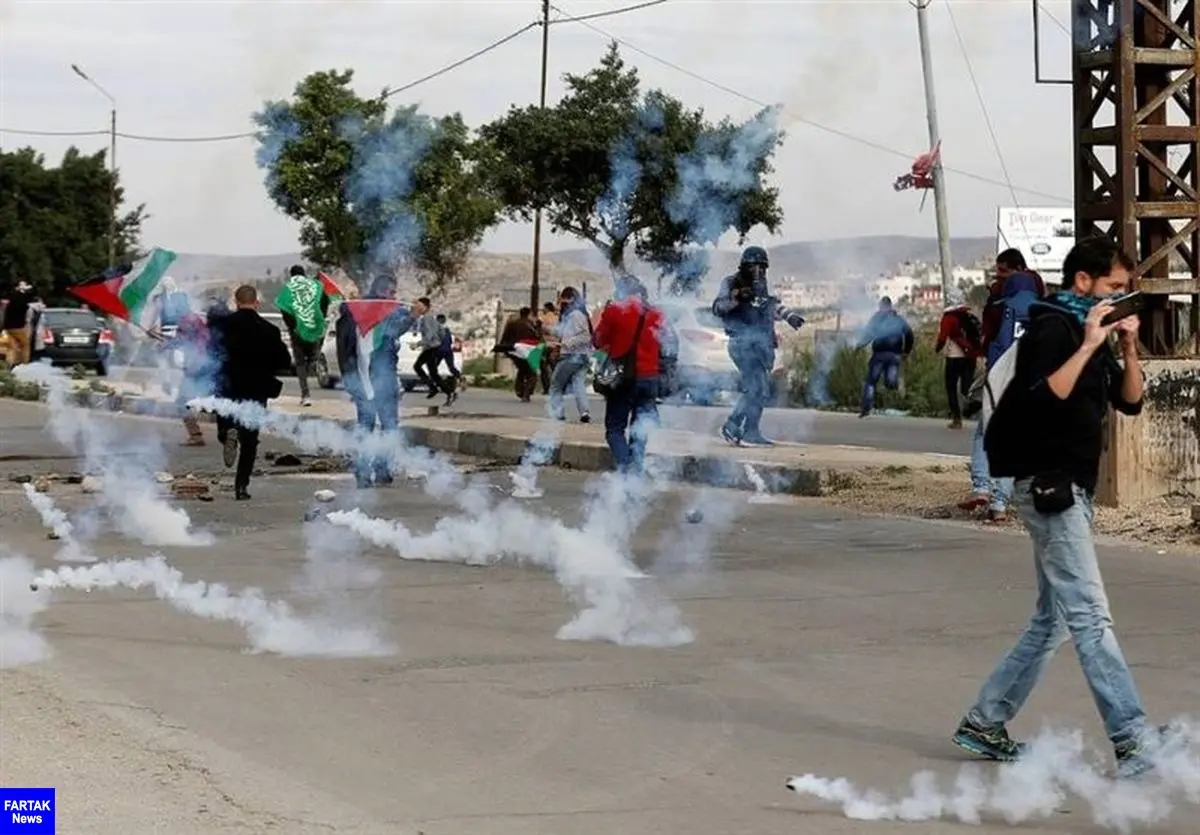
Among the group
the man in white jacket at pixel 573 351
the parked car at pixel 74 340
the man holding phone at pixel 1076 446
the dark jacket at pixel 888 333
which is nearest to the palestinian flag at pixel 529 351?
the dark jacket at pixel 888 333

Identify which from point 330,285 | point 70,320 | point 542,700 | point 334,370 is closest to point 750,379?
point 330,285

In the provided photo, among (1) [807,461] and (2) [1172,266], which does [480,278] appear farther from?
(2) [1172,266]

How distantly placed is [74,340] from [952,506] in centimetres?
3232

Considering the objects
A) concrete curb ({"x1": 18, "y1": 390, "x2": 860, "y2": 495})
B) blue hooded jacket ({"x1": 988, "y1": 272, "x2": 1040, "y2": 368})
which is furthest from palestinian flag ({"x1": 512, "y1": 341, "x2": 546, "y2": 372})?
blue hooded jacket ({"x1": 988, "y1": 272, "x2": 1040, "y2": 368})

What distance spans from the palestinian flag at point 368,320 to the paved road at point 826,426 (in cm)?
587

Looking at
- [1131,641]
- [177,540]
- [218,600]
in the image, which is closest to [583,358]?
[177,540]

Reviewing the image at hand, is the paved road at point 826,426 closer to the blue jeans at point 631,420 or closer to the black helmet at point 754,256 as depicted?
the blue jeans at point 631,420

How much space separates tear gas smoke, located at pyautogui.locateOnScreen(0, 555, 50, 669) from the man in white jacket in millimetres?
9476

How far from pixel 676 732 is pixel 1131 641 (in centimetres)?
297

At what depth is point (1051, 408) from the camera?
6.78m

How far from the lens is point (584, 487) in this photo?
17891 mm

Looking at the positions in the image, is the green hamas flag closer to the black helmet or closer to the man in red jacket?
the man in red jacket

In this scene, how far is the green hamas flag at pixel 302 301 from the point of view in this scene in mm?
18453

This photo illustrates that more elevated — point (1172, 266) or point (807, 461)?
point (1172, 266)
